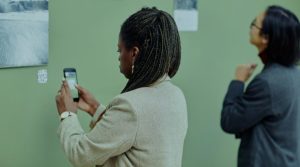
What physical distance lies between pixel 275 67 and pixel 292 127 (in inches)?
8.6

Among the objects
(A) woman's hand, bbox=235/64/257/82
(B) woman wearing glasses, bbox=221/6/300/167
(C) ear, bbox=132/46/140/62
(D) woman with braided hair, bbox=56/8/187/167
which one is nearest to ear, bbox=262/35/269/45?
(B) woman wearing glasses, bbox=221/6/300/167

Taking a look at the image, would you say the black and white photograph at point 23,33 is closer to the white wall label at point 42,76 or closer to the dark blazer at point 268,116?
the white wall label at point 42,76

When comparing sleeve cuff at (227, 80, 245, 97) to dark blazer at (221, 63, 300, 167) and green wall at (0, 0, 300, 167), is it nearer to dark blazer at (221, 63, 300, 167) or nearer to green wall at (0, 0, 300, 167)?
dark blazer at (221, 63, 300, 167)

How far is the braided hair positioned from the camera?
1.35 meters

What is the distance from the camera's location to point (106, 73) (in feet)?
6.45

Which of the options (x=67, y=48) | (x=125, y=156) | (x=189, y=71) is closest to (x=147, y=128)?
(x=125, y=156)

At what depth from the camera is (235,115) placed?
5.01ft

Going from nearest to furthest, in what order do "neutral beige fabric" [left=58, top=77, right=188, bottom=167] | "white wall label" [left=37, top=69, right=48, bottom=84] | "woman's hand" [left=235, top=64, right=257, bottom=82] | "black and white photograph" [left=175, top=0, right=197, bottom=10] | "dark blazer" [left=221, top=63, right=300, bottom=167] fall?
"neutral beige fabric" [left=58, top=77, right=188, bottom=167] → "dark blazer" [left=221, top=63, right=300, bottom=167] → "woman's hand" [left=235, top=64, right=257, bottom=82] → "white wall label" [left=37, top=69, right=48, bottom=84] → "black and white photograph" [left=175, top=0, right=197, bottom=10]

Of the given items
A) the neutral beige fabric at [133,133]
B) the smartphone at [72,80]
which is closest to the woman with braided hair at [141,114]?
the neutral beige fabric at [133,133]

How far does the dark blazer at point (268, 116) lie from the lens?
149 cm

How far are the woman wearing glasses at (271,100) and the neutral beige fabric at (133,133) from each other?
250 millimetres

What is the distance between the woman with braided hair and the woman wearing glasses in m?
0.24

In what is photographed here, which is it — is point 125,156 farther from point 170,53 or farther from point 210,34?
point 210,34

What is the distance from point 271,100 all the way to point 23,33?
2.93ft
